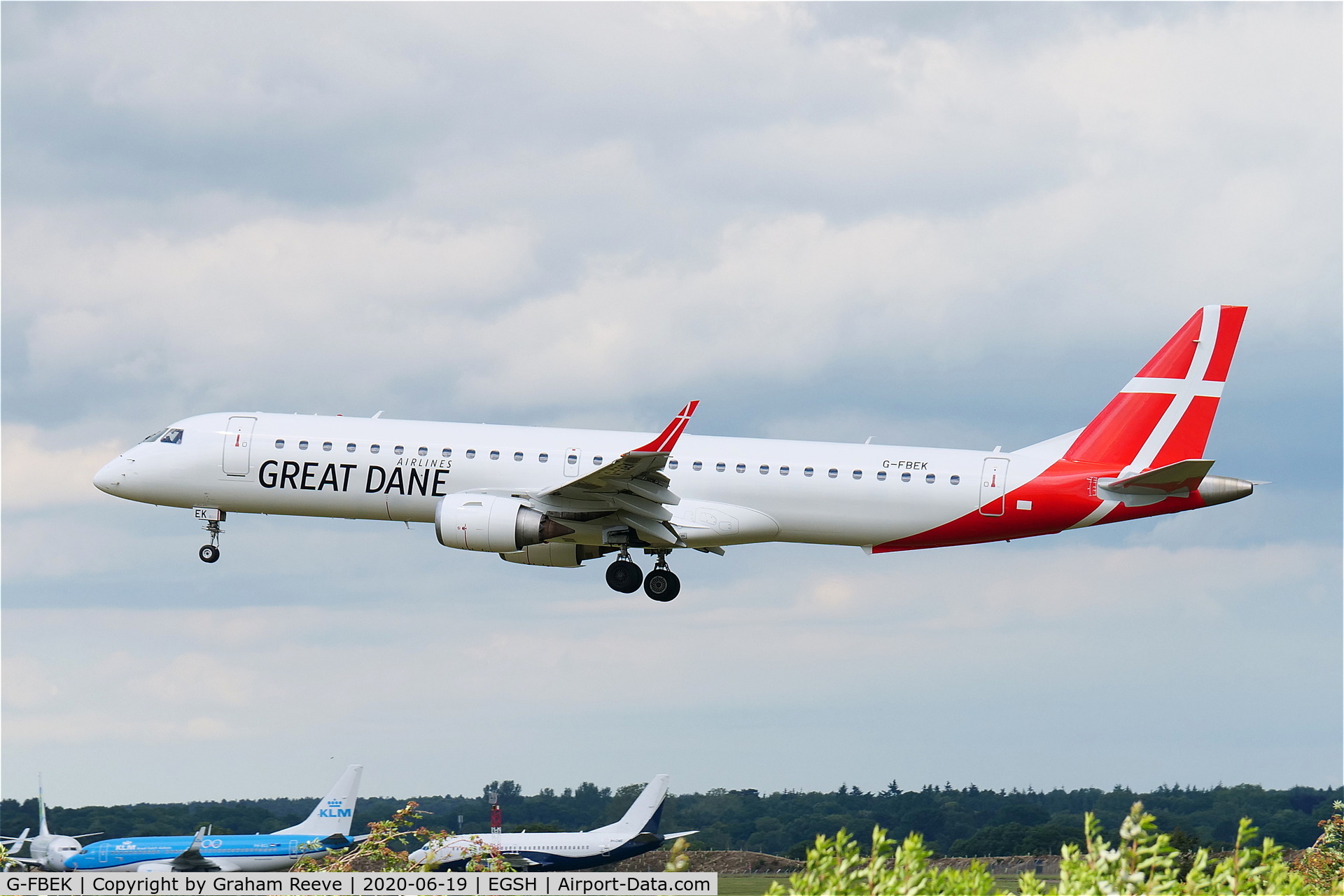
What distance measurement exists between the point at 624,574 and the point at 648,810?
47.9 metres

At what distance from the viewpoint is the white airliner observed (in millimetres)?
44500

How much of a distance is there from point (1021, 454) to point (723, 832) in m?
68.0

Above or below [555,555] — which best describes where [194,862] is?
below

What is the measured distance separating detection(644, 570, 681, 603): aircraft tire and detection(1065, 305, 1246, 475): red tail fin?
44.3 feet

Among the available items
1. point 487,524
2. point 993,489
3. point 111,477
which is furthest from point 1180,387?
point 111,477

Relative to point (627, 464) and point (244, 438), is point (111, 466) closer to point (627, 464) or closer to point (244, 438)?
point (244, 438)

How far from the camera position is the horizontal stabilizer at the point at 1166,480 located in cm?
4359

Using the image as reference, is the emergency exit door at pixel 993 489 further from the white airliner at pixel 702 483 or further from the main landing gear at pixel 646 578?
the main landing gear at pixel 646 578

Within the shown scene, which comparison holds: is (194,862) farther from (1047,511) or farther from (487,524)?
(1047,511)

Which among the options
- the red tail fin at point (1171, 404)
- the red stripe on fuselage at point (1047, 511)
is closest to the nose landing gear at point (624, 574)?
the red stripe on fuselage at point (1047, 511)

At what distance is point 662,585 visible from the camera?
46938mm

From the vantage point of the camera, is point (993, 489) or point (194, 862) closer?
point (993, 489)

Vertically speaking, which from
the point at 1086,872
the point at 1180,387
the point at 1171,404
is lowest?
the point at 1086,872

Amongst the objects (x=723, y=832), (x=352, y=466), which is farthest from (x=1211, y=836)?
(x=352, y=466)
